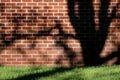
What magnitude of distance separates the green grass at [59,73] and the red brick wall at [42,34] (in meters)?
0.40

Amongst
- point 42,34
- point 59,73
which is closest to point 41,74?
point 59,73

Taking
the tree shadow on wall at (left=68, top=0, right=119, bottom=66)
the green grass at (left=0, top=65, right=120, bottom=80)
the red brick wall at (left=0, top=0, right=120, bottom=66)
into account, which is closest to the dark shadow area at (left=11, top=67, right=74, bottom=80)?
the green grass at (left=0, top=65, right=120, bottom=80)

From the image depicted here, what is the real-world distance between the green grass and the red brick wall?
1.31 ft

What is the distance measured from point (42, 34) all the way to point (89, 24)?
0.94 m

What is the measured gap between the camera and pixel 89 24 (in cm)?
762

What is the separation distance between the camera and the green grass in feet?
21.0

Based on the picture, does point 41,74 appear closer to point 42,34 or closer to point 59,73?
point 59,73

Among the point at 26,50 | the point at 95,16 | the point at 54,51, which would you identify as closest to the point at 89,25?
the point at 95,16

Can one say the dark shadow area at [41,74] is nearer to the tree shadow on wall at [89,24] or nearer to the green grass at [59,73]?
the green grass at [59,73]

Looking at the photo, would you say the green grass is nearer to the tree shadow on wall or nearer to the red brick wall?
the red brick wall

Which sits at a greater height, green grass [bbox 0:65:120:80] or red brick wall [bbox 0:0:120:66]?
red brick wall [bbox 0:0:120:66]

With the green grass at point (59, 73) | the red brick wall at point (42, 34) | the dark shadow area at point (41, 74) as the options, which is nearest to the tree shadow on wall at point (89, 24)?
the red brick wall at point (42, 34)

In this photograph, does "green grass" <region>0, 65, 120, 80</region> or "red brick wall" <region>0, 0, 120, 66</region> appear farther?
"red brick wall" <region>0, 0, 120, 66</region>

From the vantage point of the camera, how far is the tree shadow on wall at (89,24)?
759cm
